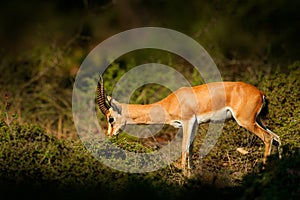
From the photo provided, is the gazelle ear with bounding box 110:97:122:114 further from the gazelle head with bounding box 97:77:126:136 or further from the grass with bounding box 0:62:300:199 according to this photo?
the grass with bounding box 0:62:300:199

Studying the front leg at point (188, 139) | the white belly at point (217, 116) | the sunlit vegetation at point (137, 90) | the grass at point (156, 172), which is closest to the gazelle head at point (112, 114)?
the sunlit vegetation at point (137, 90)

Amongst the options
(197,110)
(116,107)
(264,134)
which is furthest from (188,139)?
(116,107)

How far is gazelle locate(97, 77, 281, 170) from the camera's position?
8570mm

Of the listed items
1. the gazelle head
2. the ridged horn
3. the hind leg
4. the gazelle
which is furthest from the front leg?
the ridged horn

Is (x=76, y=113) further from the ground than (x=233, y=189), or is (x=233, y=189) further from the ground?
(x=76, y=113)

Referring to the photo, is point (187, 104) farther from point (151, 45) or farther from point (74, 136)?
point (151, 45)

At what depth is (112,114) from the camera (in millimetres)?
8969

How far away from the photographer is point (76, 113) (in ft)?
41.7

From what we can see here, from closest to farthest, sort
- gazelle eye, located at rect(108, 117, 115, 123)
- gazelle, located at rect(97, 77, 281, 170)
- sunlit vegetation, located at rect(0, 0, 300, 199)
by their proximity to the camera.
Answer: sunlit vegetation, located at rect(0, 0, 300, 199), gazelle, located at rect(97, 77, 281, 170), gazelle eye, located at rect(108, 117, 115, 123)

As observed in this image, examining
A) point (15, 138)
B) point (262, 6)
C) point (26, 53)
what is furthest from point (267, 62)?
point (15, 138)

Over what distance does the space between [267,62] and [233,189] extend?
291 inches

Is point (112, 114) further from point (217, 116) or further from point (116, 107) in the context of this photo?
point (217, 116)

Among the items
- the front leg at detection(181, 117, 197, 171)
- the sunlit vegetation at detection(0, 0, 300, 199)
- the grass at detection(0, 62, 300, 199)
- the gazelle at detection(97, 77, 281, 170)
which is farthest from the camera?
the front leg at detection(181, 117, 197, 171)

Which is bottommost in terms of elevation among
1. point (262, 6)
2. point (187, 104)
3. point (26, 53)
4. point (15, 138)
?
point (15, 138)
